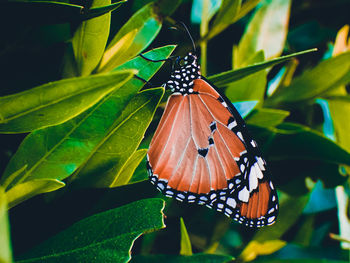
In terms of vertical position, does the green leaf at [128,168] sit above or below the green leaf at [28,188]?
below

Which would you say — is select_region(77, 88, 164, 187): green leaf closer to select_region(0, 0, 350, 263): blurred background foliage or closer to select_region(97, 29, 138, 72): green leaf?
select_region(0, 0, 350, 263): blurred background foliage

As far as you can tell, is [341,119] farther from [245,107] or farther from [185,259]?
[185,259]

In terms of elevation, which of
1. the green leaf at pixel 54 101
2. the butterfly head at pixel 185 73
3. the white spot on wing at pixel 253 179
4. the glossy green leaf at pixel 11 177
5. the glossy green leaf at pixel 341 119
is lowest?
the white spot on wing at pixel 253 179

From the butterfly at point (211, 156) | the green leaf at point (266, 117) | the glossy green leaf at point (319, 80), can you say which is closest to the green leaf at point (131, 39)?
the butterfly at point (211, 156)

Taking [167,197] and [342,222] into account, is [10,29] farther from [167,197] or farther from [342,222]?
[342,222]

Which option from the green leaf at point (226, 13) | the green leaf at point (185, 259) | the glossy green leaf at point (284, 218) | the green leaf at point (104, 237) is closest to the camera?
the green leaf at point (104, 237)

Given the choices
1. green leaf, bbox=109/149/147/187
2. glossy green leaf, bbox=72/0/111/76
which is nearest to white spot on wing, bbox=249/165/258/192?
green leaf, bbox=109/149/147/187

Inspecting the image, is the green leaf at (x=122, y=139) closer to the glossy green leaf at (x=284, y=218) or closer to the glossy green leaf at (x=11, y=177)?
the glossy green leaf at (x=11, y=177)
